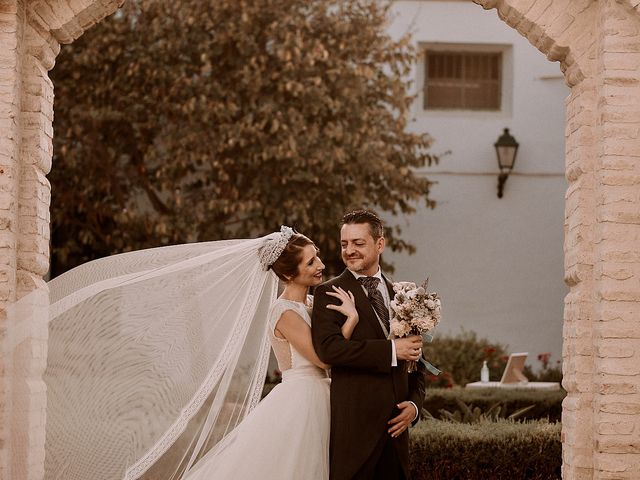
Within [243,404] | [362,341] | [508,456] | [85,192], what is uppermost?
[85,192]

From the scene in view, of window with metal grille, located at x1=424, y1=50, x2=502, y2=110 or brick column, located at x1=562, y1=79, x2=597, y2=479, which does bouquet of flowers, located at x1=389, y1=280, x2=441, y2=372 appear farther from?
window with metal grille, located at x1=424, y1=50, x2=502, y2=110

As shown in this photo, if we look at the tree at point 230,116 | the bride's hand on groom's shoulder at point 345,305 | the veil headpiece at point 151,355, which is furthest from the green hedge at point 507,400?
the bride's hand on groom's shoulder at point 345,305

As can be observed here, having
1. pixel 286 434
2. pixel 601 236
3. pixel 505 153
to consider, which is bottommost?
pixel 286 434

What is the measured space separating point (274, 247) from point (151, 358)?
0.90 m

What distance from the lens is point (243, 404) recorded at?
19.3 ft

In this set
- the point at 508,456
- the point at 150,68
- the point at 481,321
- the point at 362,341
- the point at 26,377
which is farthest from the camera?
the point at 481,321

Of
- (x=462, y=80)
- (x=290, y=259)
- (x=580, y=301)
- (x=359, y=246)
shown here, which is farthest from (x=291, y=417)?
(x=462, y=80)

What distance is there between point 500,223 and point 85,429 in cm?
994

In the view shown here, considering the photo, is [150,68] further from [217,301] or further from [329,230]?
[217,301]

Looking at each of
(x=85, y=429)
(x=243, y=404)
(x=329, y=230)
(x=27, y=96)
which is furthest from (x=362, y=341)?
(x=329, y=230)

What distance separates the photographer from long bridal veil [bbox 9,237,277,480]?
5.70 meters

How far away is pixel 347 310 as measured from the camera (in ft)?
17.0

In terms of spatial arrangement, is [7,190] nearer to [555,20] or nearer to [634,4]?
[555,20]

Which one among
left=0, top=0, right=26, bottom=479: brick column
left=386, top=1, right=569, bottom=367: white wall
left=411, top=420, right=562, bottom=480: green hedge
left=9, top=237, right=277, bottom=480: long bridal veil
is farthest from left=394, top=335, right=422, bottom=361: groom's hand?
left=386, top=1, right=569, bottom=367: white wall
